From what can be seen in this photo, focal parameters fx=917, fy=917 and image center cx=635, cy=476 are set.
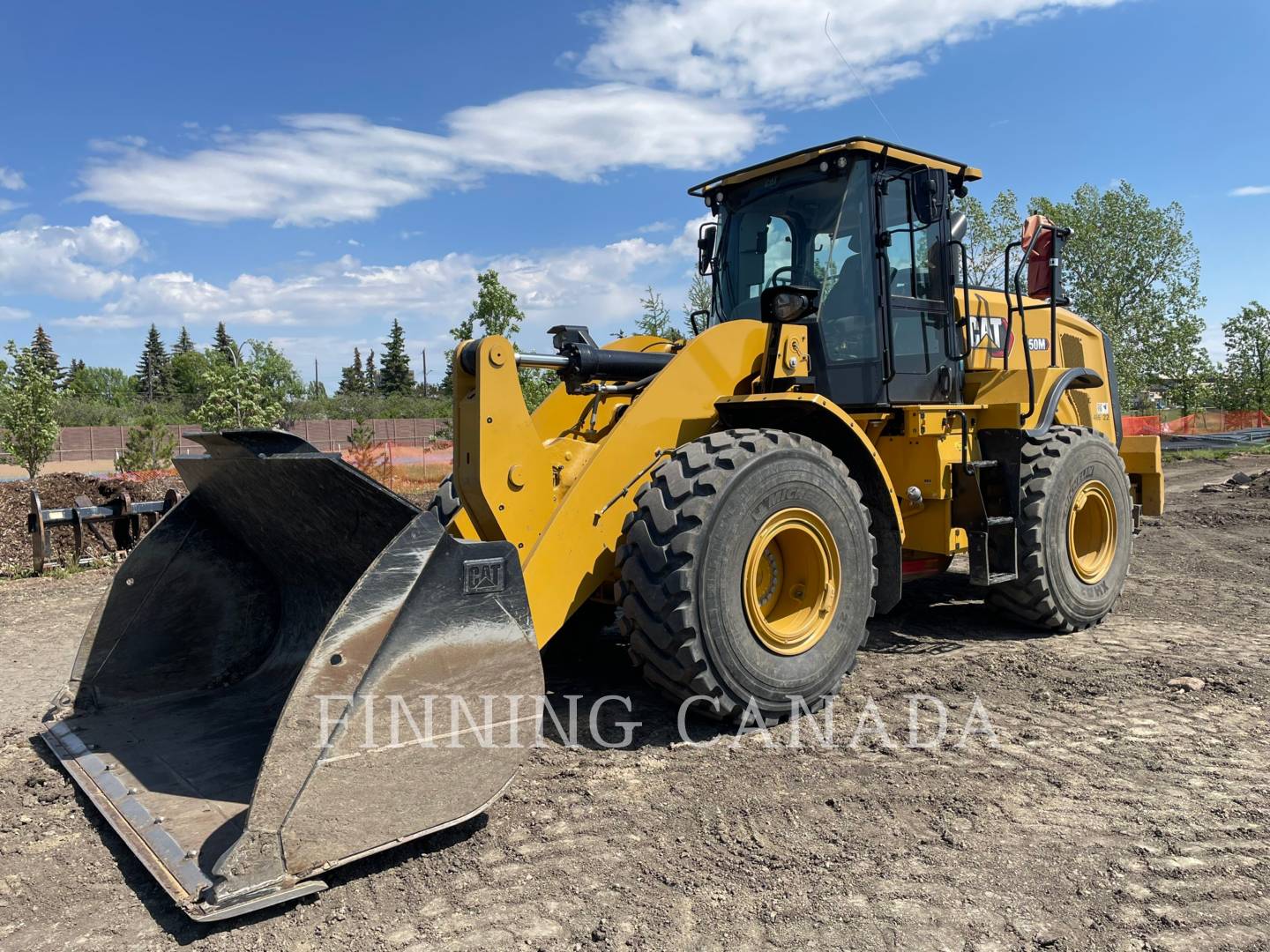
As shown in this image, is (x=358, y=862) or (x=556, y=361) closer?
(x=358, y=862)

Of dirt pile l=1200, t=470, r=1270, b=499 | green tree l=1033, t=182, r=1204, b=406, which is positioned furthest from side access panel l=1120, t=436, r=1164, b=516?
green tree l=1033, t=182, r=1204, b=406

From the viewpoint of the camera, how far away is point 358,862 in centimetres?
310

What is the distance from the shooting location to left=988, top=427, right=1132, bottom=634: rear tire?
586 centimetres

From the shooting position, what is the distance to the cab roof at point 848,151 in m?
5.25

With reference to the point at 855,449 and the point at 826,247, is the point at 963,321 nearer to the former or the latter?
the point at 826,247

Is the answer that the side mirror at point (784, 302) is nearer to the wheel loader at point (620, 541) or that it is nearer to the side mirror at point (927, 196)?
the wheel loader at point (620, 541)

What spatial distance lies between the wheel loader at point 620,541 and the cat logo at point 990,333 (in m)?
0.03

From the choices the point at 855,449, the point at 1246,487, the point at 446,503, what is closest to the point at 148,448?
the point at 446,503

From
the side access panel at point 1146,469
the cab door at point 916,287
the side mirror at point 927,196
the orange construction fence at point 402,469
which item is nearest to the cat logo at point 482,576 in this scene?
the cab door at point 916,287

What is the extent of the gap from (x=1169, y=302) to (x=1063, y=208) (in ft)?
18.6

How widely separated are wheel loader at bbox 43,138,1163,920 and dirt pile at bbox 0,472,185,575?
5916 millimetres

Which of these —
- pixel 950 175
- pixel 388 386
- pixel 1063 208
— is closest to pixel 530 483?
pixel 950 175

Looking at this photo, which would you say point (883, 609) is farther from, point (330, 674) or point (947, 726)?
point (330, 674)

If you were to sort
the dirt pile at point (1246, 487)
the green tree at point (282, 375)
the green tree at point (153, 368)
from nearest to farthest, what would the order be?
→ 1. the dirt pile at point (1246, 487)
2. the green tree at point (282, 375)
3. the green tree at point (153, 368)
